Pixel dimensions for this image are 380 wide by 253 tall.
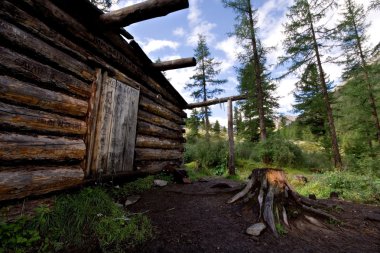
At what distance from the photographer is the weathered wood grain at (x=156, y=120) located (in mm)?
6199

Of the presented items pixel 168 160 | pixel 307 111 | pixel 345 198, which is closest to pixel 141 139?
pixel 168 160

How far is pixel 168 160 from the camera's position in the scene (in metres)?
7.61

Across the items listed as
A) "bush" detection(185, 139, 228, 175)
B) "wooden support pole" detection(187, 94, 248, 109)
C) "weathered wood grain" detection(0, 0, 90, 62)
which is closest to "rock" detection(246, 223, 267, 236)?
"weathered wood grain" detection(0, 0, 90, 62)

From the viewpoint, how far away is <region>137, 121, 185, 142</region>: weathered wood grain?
6.09m

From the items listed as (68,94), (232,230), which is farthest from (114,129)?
(232,230)

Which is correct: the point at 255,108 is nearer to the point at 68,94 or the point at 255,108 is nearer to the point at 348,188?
the point at 348,188

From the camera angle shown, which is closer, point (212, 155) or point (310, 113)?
point (212, 155)

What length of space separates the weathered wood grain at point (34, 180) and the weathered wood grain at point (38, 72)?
135 cm

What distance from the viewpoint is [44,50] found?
10.8ft

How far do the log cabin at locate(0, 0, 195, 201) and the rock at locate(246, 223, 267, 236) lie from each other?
9.87 feet

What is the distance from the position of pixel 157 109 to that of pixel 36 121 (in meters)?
4.11

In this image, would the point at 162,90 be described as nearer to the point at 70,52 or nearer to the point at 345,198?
the point at 70,52

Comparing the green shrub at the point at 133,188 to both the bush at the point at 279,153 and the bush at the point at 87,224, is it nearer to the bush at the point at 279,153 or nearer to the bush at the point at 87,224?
the bush at the point at 87,224

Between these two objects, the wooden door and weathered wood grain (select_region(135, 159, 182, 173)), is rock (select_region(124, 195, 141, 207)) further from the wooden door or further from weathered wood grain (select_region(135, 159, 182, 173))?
weathered wood grain (select_region(135, 159, 182, 173))
